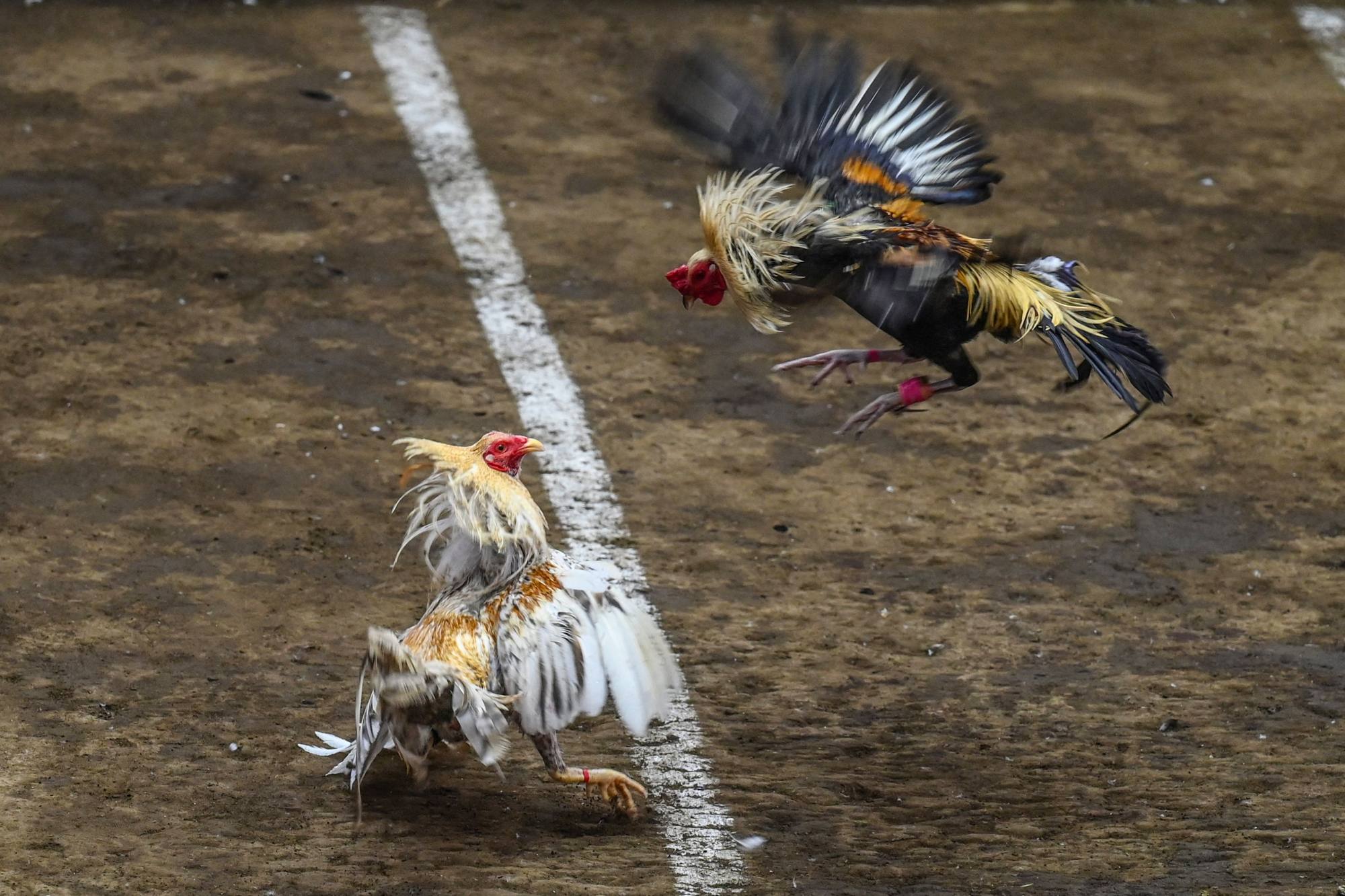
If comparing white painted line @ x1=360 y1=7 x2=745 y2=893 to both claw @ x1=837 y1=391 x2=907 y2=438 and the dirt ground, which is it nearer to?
the dirt ground

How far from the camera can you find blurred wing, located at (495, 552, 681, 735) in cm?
468

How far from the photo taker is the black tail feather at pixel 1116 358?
5.16 meters

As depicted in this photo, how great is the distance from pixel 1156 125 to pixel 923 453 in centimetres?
335

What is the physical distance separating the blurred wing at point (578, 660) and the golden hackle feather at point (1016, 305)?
1474 mm

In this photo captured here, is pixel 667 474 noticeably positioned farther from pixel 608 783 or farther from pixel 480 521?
pixel 608 783

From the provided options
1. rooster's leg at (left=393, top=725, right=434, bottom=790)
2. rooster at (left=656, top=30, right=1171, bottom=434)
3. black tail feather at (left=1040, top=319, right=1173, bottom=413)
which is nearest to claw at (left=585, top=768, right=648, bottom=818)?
rooster's leg at (left=393, top=725, right=434, bottom=790)

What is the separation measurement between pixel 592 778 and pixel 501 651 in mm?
458

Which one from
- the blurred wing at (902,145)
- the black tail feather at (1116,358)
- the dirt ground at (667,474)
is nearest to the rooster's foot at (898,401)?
the black tail feather at (1116,358)

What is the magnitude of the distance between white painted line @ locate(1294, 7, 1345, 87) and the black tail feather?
17.2 ft

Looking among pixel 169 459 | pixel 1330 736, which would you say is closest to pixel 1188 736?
pixel 1330 736

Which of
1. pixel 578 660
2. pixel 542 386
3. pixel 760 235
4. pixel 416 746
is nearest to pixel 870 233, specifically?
pixel 760 235

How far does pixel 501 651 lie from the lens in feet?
15.6

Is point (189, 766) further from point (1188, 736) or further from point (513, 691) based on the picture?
point (1188, 736)

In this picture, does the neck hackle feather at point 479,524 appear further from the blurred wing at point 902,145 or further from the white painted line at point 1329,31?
the white painted line at point 1329,31
